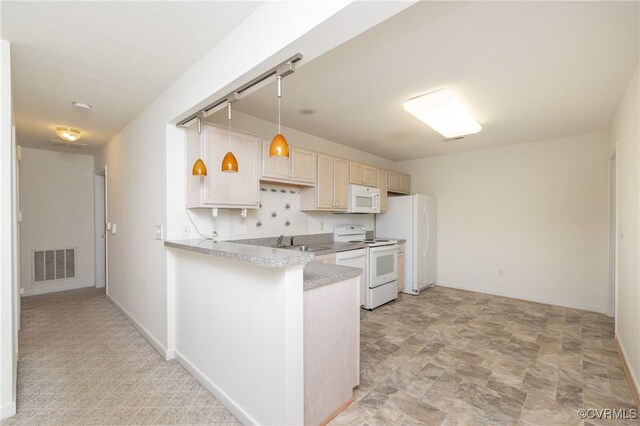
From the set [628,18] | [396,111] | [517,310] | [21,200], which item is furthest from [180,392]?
[21,200]

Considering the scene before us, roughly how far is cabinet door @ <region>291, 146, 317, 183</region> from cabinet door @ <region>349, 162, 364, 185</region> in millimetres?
785

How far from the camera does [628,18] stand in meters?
1.71

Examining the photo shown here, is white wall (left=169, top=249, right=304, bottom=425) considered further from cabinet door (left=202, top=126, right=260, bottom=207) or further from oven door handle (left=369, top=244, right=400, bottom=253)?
oven door handle (left=369, top=244, right=400, bottom=253)

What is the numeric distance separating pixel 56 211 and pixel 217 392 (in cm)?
483

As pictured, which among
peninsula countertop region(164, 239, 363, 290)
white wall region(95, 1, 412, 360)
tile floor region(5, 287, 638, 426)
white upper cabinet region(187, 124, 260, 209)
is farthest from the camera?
white upper cabinet region(187, 124, 260, 209)

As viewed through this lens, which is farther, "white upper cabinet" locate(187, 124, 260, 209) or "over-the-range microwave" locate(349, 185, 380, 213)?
"over-the-range microwave" locate(349, 185, 380, 213)

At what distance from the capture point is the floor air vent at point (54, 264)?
475 centimetres

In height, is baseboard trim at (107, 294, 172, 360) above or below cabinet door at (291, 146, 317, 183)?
below

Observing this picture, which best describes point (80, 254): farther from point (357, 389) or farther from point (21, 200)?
point (357, 389)

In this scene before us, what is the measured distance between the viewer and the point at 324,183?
3.88m

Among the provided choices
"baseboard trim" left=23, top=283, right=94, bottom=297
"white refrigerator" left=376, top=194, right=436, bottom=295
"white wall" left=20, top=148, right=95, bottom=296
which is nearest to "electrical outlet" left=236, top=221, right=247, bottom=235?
"white refrigerator" left=376, top=194, right=436, bottom=295

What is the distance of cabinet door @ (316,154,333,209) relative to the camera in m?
3.81

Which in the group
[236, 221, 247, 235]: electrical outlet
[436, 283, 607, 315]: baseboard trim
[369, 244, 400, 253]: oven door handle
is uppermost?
[236, 221, 247, 235]: electrical outlet

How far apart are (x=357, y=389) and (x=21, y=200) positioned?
5726mm
